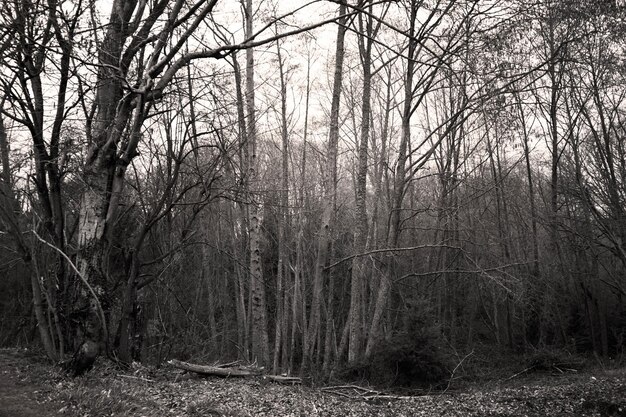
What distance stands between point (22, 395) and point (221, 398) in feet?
6.70

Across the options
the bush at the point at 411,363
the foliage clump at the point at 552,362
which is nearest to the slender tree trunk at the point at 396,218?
the bush at the point at 411,363

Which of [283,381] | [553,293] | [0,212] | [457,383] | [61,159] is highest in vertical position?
[61,159]

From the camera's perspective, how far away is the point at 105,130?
5.98 meters

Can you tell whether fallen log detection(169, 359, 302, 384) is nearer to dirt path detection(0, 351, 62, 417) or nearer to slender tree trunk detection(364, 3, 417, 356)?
dirt path detection(0, 351, 62, 417)

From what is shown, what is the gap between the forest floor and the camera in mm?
4797

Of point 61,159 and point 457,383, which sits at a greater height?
point 61,159

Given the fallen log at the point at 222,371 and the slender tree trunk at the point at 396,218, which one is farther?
the slender tree trunk at the point at 396,218

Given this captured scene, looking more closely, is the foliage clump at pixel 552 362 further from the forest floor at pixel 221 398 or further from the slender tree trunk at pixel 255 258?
the slender tree trunk at pixel 255 258

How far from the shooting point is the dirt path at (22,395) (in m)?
4.55

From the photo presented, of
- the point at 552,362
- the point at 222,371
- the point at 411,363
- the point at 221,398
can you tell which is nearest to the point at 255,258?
the point at 222,371

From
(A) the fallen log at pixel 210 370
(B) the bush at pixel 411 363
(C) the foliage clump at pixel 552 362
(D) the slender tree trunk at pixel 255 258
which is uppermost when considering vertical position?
(D) the slender tree trunk at pixel 255 258

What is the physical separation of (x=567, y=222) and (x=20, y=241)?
1811 cm

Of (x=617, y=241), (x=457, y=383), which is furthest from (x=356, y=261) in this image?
(x=617, y=241)

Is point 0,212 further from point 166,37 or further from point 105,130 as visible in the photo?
point 166,37
